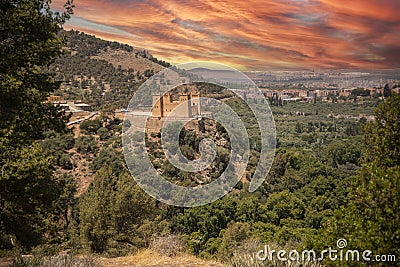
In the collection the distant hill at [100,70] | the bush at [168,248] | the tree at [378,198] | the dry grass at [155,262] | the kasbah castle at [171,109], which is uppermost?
the distant hill at [100,70]

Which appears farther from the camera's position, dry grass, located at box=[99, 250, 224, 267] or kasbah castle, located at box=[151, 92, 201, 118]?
kasbah castle, located at box=[151, 92, 201, 118]

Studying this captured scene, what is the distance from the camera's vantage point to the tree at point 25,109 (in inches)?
157

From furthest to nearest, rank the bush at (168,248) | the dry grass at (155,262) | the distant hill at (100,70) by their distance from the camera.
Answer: the distant hill at (100,70), the bush at (168,248), the dry grass at (155,262)

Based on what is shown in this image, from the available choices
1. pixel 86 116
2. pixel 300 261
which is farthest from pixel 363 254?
pixel 86 116

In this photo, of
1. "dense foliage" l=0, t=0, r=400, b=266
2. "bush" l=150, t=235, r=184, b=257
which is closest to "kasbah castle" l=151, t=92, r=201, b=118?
"dense foliage" l=0, t=0, r=400, b=266

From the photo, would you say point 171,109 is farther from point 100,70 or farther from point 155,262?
point 155,262

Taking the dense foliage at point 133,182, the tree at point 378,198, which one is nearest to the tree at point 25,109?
the dense foliage at point 133,182

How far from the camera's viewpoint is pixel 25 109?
4.28 m

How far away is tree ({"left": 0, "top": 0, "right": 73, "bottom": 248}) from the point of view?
13.1 ft

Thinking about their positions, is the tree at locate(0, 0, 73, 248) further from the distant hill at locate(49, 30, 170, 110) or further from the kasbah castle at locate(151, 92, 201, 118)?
the distant hill at locate(49, 30, 170, 110)

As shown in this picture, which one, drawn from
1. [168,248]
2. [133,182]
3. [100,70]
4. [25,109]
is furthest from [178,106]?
[25,109]

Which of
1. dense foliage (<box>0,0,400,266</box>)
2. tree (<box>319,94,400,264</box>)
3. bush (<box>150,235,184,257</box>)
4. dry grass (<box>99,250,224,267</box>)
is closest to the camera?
tree (<box>319,94,400,264</box>)

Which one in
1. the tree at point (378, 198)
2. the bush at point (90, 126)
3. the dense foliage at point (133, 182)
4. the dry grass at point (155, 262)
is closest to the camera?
the tree at point (378, 198)

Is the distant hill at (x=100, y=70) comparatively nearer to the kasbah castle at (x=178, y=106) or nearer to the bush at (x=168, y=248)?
the kasbah castle at (x=178, y=106)
